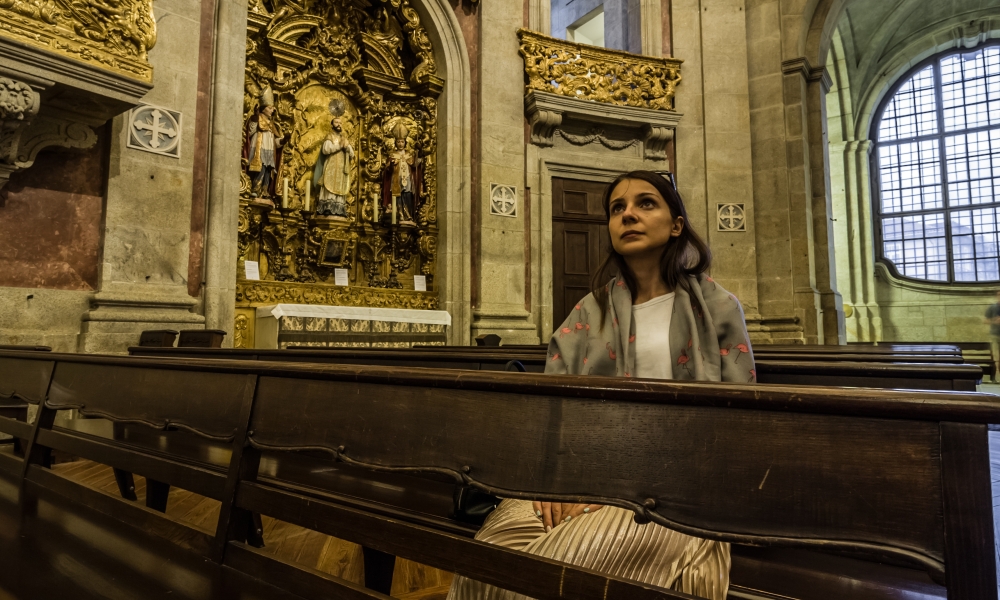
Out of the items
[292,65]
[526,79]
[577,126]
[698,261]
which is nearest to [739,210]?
[577,126]

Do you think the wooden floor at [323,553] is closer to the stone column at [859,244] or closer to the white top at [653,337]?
the white top at [653,337]

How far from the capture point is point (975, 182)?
51.5 ft

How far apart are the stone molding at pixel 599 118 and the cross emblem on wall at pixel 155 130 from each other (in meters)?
4.50

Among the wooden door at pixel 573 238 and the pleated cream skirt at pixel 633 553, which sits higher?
the wooden door at pixel 573 238

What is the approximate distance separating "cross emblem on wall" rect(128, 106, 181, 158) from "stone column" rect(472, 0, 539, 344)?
11.9ft

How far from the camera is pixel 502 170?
8258 millimetres

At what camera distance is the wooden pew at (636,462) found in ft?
2.67

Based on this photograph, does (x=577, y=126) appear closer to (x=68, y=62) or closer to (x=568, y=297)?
(x=568, y=297)

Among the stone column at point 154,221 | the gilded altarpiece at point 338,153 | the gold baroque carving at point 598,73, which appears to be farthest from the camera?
the gold baroque carving at point 598,73

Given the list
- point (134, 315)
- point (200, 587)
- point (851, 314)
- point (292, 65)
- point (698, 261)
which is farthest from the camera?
point (851, 314)

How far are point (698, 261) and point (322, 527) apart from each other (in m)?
1.26

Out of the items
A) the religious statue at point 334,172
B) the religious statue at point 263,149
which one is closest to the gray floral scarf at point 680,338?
the religious statue at point 263,149

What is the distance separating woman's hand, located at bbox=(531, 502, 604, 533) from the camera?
1275mm

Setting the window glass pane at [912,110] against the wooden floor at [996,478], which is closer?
the wooden floor at [996,478]
